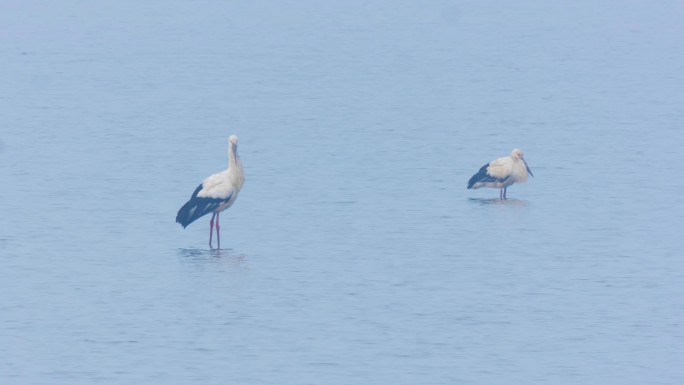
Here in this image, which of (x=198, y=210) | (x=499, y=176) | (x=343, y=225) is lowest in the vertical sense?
(x=343, y=225)

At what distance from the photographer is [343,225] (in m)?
22.8

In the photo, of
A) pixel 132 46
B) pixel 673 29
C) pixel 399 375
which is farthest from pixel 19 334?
pixel 673 29

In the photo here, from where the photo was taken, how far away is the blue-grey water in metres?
16.1

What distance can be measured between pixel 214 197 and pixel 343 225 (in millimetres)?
1981

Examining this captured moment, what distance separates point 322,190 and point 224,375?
35.2ft

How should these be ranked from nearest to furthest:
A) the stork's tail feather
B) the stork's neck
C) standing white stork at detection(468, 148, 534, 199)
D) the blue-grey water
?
the blue-grey water
the stork's tail feather
the stork's neck
standing white stork at detection(468, 148, 534, 199)

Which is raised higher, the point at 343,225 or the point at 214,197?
the point at 214,197

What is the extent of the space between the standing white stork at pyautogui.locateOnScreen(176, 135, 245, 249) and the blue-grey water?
39cm

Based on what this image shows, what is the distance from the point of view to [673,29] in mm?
63219

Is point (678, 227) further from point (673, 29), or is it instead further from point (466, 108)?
point (673, 29)

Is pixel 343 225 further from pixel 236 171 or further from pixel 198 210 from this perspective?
pixel 198 210

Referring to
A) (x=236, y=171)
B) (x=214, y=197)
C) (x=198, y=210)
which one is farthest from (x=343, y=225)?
(x=198, y=210)

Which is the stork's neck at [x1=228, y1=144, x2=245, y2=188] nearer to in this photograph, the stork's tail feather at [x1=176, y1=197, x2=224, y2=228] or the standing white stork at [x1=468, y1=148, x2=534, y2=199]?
the stork's tail feather at [x1=176, y1=197, x2=224, y2=228]

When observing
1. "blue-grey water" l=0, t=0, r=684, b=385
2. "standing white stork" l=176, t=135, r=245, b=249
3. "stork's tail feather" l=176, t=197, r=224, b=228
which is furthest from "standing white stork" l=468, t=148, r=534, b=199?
"stork's tail feather" l=176, t=197, r=224, b=228
